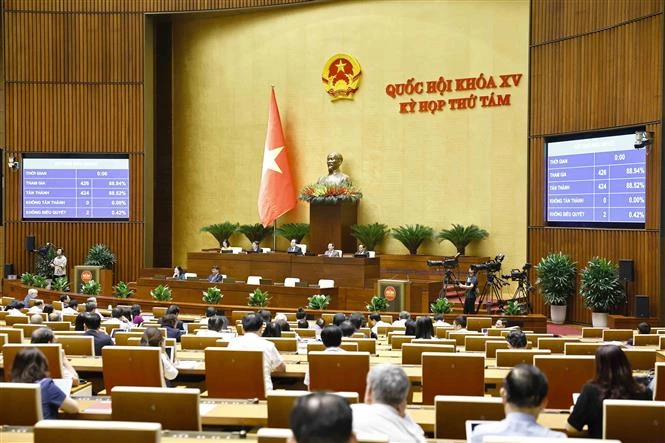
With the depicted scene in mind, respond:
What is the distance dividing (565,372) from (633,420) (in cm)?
183

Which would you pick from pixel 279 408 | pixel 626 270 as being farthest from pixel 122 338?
pixel 626 270

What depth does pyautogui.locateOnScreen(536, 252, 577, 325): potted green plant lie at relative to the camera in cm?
1575

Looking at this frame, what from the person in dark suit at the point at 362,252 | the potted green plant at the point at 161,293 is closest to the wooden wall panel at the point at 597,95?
the person in dark suit at the point at 362,252

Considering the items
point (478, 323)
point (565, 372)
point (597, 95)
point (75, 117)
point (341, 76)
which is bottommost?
point (478, 323)

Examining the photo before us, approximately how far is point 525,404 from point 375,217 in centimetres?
1707

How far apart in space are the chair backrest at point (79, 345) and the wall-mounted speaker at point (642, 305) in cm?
998

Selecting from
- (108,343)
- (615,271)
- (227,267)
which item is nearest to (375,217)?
(227,267)

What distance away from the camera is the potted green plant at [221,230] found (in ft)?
68.6

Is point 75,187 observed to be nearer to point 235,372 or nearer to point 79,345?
point 79,345

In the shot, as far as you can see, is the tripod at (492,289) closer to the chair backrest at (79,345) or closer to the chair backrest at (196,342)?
the chair backrest at (196,342)

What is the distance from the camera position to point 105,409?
4.49 metres

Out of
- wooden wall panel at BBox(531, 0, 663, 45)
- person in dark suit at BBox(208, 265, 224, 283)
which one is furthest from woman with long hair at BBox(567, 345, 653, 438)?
person in dark suit at BBox(208, 265, 224, 283)

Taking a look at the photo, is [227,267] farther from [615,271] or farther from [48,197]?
[615,271]

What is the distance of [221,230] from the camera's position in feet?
68.7
